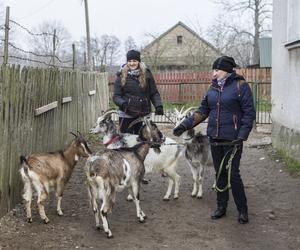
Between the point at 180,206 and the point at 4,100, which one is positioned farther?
the point at 180,206

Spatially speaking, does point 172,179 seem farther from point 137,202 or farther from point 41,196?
Result: point 41,196

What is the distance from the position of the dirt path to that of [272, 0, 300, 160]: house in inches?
69.8

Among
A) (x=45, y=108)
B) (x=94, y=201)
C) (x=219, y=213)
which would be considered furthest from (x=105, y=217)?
(x=45, y=108)

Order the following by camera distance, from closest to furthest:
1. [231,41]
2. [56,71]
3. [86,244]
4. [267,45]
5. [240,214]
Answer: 1. [86,244]
2. [240,214]
3. [56,71]
4. [267,45]
5. [231,41]

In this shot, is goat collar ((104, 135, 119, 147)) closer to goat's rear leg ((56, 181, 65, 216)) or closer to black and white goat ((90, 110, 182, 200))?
black and white goat ((90, 110, 182, 200))

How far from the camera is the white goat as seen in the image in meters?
5.45

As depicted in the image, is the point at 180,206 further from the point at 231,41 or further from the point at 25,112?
the point at 231,41

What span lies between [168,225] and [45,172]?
61.1 inches

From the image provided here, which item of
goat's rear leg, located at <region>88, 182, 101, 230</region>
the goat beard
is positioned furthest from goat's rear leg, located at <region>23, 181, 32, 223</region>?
the goat beard

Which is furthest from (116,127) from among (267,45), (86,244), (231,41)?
(231,41)

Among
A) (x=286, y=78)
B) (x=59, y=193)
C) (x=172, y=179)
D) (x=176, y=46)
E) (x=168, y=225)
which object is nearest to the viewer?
(x=168, y=225)

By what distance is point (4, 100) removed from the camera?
5504mm

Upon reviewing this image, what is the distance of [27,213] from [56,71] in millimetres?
3237

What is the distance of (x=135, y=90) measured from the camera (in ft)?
22.6
